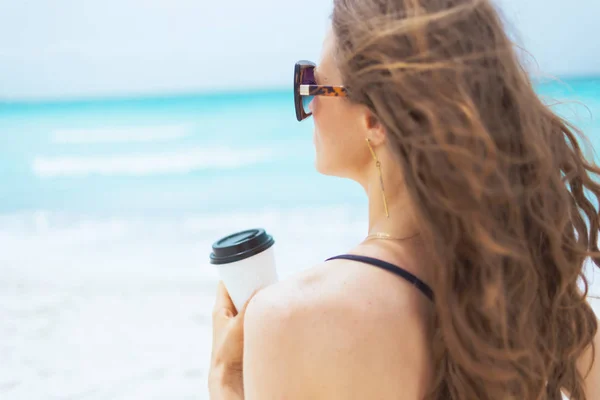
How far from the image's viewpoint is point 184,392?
3002 millimetres

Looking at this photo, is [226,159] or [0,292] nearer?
[0,292]

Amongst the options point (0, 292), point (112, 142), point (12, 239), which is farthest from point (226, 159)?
point (0, 292)

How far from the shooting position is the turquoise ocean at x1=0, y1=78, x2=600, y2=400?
3.25 meters

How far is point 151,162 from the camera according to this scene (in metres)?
15.8

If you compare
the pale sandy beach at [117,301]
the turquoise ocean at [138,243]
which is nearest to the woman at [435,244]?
the turquoise ocean at [138,243]

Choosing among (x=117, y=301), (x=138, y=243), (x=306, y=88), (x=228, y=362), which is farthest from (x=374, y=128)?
(x=138, y=243)

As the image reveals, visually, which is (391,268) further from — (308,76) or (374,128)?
(308,76)

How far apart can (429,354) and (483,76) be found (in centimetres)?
46

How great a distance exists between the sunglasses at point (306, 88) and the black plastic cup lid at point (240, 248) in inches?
10.7

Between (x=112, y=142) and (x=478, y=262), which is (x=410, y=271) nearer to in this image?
(x=478, y=262)

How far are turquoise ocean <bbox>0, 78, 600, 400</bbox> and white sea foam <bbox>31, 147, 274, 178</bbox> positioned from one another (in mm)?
56

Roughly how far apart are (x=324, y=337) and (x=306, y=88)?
49 cm

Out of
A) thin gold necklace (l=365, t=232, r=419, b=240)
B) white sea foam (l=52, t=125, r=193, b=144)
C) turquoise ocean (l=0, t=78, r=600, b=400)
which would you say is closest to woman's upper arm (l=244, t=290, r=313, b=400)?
thin gold necklace (l=365, t=232, r=419, b=240)

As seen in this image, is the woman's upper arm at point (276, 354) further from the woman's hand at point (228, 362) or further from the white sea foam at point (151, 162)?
the white sea foam at point (151, 162)
